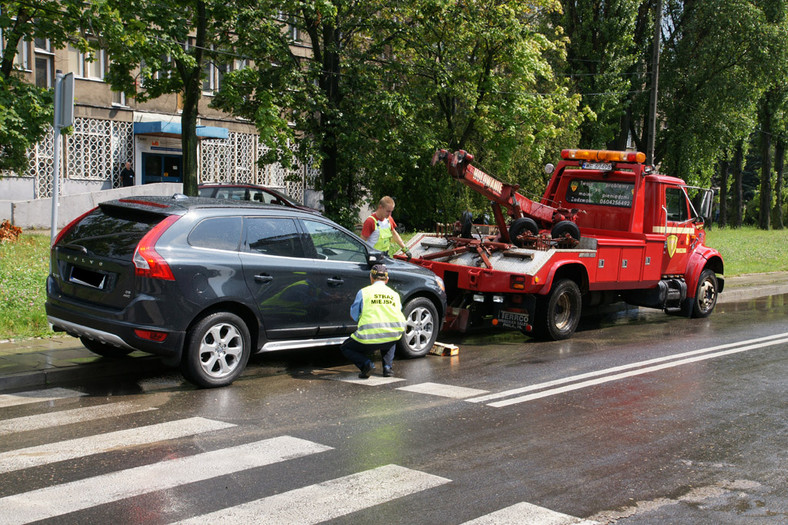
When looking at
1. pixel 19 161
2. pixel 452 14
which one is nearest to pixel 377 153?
pixel 452 14

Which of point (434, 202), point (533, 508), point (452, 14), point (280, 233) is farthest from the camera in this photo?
point (434, 202)

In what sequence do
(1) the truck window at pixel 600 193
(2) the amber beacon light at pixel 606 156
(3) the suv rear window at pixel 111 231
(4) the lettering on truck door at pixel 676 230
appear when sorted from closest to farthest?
1. (3) the suv rear window at pixel 111 231
2. (2) the amber beacon light at pixel 606 156
3. (1) the truck window at pixel 600 193
4. (4) the lettering on truck door at pixel 676 230

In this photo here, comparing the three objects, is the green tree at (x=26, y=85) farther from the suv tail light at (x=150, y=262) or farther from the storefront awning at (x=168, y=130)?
the storefront awning at (x=168, y=130)

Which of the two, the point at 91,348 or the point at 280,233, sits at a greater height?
the point at 280,233

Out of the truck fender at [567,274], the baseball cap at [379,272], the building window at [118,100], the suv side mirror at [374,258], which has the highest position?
the building window at [118,100]

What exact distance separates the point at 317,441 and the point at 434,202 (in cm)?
1900

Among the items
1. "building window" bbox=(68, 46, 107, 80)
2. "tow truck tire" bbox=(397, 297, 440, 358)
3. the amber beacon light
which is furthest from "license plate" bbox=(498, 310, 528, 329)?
"building window" bbox=(68, 46, 107, 80)

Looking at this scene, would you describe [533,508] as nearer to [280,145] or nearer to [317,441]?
[317,441]

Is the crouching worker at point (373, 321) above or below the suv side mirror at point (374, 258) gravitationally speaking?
below

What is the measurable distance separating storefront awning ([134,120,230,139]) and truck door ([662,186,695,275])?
23.7 metres

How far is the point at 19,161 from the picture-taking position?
16.5m

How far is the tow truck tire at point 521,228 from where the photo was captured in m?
11.8

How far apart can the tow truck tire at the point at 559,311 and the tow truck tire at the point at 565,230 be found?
0.72 m

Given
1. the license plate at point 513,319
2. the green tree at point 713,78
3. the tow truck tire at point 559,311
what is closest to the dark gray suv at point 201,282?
the license plate at point 513,319
